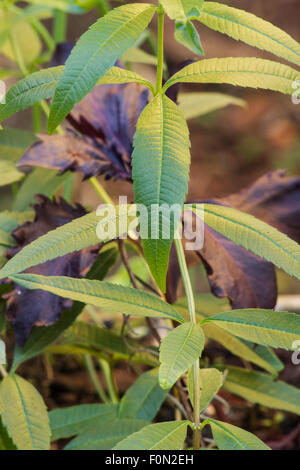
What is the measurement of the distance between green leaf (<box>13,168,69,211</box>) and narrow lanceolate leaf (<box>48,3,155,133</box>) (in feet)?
1.16

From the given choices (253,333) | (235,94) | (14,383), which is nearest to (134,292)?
(253,333)

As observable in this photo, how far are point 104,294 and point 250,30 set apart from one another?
252mm

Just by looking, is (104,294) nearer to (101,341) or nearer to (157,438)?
(157,438)

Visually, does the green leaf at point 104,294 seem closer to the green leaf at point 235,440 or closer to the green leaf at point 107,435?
the green leaf at point 235,440

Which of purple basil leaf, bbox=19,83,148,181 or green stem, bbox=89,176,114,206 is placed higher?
purple basil leaf, bbox=19,83,148,181

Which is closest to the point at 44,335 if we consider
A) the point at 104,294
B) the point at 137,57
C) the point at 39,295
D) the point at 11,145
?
the point at 39,295

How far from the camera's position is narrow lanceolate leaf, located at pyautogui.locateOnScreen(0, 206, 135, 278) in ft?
1.33

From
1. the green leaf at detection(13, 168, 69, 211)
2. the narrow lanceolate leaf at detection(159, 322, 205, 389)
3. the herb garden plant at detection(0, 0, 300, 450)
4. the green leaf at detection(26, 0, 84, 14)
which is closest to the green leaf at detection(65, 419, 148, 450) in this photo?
the herb garden plant at detection(0, 0, 300, 450)

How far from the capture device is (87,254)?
593 millimetres

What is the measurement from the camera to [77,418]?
67 cm

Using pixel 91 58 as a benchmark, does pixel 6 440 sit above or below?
below

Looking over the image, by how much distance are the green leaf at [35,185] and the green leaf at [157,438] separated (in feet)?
1.33

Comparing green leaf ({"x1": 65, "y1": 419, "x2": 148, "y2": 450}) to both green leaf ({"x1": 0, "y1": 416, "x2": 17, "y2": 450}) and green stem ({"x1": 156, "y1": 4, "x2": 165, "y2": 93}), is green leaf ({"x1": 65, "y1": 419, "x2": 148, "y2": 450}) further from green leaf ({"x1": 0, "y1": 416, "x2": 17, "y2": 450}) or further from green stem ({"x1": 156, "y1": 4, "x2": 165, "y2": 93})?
green stem ({"x1": 156, "y1": 4, "x2": 165, "y2": 93})

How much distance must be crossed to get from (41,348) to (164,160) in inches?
12.5
